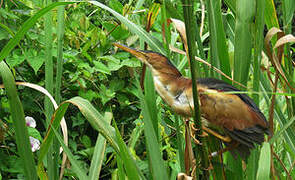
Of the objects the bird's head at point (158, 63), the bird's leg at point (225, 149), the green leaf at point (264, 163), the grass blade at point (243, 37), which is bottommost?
the bird's leg at point (225, 149)

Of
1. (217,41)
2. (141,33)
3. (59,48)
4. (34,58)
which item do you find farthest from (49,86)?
(34,58)

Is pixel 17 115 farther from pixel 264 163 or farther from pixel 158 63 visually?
pixel 264 163

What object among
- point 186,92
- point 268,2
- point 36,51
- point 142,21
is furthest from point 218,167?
point 36,51

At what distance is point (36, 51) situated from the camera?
1464 mm

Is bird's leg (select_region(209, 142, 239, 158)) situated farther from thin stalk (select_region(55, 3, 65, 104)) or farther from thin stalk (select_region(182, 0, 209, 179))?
thin stalk (select_region(55, 3, 65, 104))

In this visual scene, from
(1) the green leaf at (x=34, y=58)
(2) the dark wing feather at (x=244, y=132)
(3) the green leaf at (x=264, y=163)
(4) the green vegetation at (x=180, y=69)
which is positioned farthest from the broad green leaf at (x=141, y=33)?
(1) the green leaf at (x=34, y=58)

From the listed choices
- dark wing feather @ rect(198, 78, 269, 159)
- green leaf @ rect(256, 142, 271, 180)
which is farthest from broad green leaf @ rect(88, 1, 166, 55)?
green leaf @ rect(256, 142, 271, 180)

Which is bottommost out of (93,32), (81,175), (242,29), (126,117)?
(126,117)

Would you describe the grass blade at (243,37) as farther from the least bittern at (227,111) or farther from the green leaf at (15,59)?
the green leaf at (15,59)

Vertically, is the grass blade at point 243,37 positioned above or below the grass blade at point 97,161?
above

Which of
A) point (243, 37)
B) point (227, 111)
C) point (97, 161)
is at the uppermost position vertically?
point (243, 37)

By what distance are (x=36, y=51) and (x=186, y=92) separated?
0.93 metres

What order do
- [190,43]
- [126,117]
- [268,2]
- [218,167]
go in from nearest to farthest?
1. [190,43]
2. [218,167]
3. [268,2]
4. [126,117]

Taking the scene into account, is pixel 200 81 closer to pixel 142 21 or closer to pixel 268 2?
pixel 268 2
